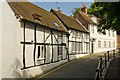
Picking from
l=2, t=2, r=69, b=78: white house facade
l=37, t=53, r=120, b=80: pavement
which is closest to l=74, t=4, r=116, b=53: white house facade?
l=2, t=2, r=69, b=78: white house facade

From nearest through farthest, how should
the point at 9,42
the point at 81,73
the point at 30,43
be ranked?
the point at 9,42 < the point at 30,43 < the point at 81,73

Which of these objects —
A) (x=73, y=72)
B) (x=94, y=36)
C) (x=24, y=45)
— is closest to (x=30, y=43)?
(x=24, y=45)

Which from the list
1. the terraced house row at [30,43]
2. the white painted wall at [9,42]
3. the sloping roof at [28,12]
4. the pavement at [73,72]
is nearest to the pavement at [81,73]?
the pavement at [73,72]

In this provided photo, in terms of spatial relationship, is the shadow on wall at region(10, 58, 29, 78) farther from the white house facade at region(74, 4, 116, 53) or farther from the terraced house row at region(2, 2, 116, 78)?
the white house facade at region(74, 4, 116, 53)

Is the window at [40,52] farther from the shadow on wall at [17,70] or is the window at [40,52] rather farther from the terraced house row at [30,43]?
the shadow on wall at [17,70]

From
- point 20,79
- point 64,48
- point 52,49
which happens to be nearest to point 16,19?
point 20,79

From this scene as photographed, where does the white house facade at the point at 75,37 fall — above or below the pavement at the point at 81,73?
above

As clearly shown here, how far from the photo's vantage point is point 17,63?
15797 mm

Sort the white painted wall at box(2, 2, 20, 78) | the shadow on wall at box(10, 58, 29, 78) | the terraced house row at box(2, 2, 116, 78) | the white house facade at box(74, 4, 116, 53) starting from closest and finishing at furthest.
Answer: the white painted wall at box(2, 2, 20, 78)
the terraced house row at box(2, 2, 116, 78)
the shadow on wall at box(10, 58, 29, 78)
the white house facade at box(74, 4, 116, 53)

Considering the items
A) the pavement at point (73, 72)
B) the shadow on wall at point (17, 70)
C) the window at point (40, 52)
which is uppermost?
the window at point (40, 52)

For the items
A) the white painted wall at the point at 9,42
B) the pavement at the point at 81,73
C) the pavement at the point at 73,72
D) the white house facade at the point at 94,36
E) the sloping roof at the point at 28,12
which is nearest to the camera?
the white painted wall at the point at 9,42

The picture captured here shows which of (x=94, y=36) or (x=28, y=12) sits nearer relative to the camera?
(x=28, y=12)

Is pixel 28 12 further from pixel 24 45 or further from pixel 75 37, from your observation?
pixel 75 37

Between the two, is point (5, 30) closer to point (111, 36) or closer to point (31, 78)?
point (31, 78)
